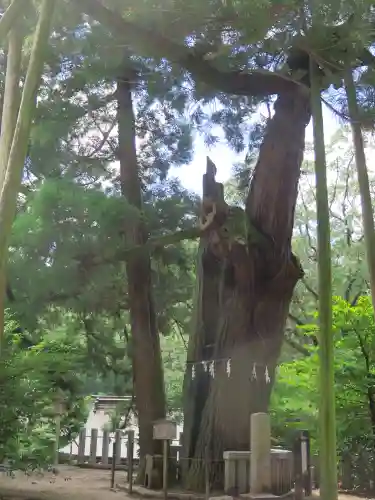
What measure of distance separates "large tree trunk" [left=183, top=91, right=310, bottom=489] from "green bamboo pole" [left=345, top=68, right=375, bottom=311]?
301 cm

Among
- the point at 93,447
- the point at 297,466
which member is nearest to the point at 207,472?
the point at 297,466

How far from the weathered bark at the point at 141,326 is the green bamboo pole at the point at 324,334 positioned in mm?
4385

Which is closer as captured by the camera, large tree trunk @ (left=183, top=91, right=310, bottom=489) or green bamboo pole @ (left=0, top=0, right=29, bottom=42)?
green bamboo pole @ (left=0, top=0, right=29, bottom=42)

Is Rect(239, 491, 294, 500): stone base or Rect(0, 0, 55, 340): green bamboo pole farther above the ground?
Rect(0, 0, 55, 340): green bamboo pole

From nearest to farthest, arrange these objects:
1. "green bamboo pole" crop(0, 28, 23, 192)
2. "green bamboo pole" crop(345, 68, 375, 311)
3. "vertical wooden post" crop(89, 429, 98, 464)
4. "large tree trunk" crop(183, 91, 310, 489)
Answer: "green bamboo pole" crop(0, 28, 23, 192)
"green bamboo pole" crop(345, 68, 375, 311)
"large tree trunk" crop(183, 91, 310, 489)
"vertical wooden post" crop(89, 429, 98, 464)

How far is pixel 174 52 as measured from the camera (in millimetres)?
6059

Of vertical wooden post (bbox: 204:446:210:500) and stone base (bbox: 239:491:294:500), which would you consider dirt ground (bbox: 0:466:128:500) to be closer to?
vertical wooden post (bbox: 204:446:210:500)

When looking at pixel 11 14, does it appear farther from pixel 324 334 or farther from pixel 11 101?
pixel 324 334

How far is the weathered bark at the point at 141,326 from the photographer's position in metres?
8.43

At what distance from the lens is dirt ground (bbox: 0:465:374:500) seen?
7.10m

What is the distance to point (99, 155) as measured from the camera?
378 inches

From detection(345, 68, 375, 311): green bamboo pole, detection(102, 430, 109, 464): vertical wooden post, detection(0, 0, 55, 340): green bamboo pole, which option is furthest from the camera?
detection(102, 430, 109, 464): vertical wooden post

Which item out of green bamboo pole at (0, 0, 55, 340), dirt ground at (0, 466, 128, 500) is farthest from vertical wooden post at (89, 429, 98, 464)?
green bamboo pole at (0, 0, 55, 340)

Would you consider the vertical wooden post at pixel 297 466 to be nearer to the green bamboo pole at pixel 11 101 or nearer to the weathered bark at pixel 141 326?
the weathered bark at pixel 141 326
